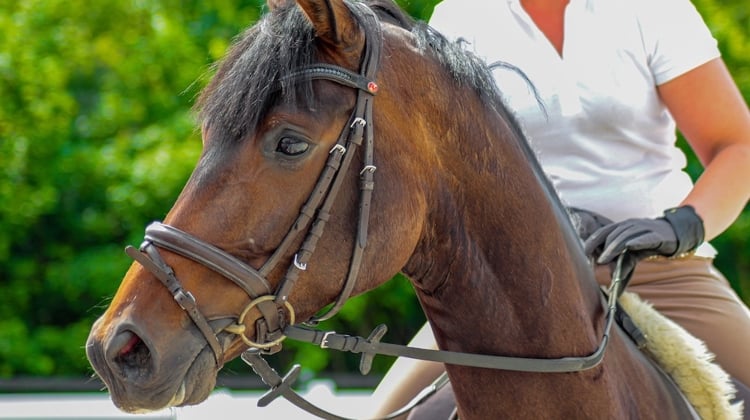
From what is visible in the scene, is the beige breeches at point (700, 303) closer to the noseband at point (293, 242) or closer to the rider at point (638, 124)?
the rider at point (638, 124)

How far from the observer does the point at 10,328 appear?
8.49 meters

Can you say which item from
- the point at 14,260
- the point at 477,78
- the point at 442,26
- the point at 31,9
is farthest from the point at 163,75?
the point at 477,78

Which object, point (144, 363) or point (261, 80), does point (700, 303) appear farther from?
point (144, 363)

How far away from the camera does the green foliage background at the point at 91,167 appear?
811cm

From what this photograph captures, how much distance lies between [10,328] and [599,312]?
681cm

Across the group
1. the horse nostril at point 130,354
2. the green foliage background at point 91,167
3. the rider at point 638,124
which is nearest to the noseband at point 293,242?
the horse nostril at point 130,354

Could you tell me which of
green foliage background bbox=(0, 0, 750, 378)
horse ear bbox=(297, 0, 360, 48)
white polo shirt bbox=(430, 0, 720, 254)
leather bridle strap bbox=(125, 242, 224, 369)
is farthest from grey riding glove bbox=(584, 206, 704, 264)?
green foliage background bbox=(0, 0, 750, 378)

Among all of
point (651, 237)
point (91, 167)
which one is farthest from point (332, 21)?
point (91, 167)

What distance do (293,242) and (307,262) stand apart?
0.17 ft

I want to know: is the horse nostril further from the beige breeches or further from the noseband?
the beige breeches

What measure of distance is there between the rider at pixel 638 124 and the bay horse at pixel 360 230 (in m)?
0.46

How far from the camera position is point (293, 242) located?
2.18 meters

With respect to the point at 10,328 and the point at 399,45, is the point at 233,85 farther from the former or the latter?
the point at 10,328

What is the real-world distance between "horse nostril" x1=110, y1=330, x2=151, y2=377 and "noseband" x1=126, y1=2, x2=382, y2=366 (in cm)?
11
